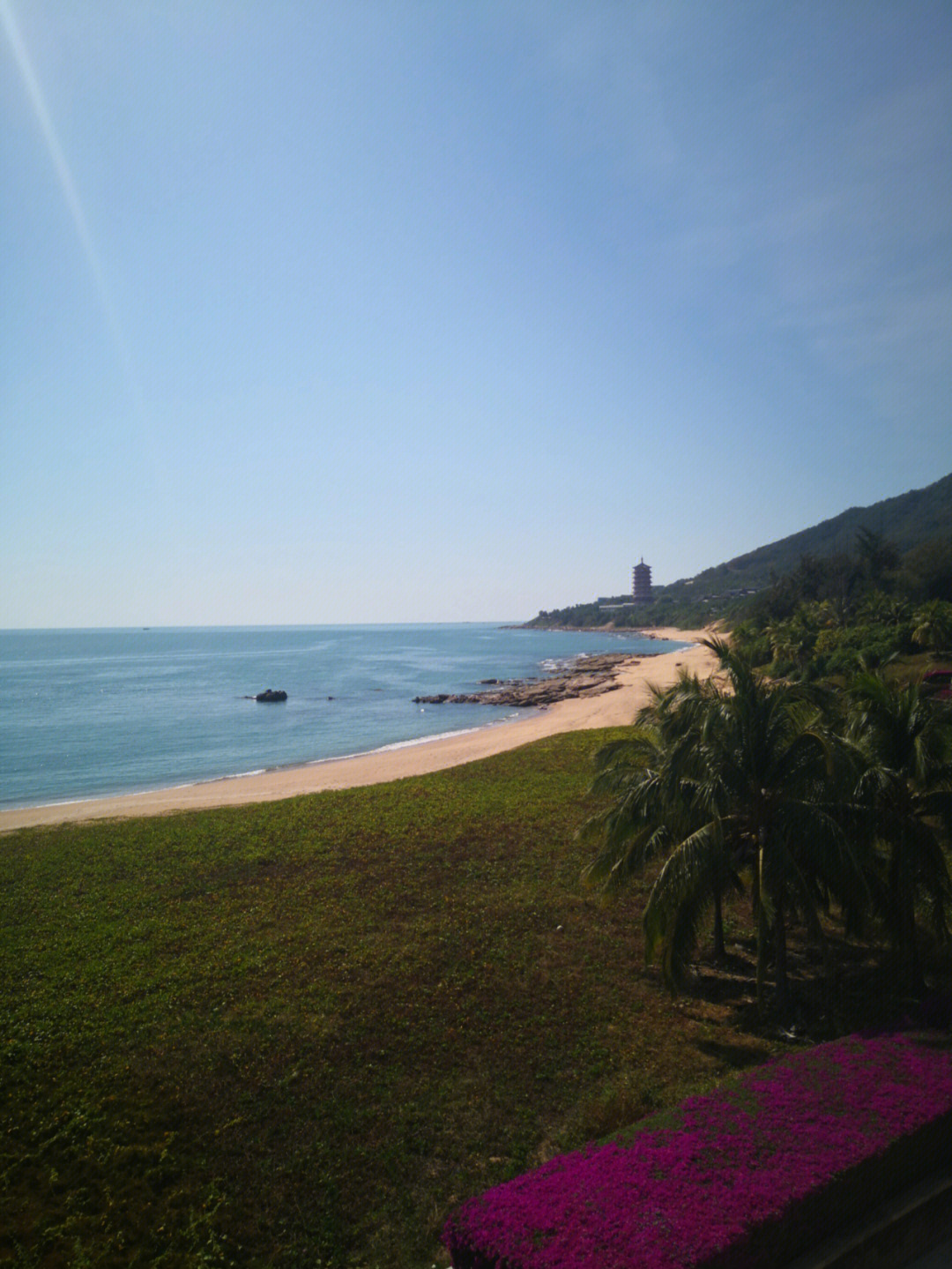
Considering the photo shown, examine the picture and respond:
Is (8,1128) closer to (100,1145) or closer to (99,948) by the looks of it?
(100,1145)

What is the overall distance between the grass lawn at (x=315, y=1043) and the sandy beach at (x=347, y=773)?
780 centimetres

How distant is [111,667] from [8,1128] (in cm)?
12381

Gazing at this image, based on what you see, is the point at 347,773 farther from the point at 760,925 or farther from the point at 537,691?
the point at 537,691

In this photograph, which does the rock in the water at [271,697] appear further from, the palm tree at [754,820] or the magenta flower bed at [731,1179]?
the magenta flower bed at [731,1179]

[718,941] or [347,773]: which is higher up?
[718,941]

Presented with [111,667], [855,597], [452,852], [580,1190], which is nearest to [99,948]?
[452,852]

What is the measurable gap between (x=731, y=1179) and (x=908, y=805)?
6.32 metres

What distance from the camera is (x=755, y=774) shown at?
33.4ft

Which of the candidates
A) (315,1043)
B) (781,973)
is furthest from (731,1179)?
(315,1043)

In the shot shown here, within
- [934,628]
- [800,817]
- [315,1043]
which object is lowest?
[315,1043]

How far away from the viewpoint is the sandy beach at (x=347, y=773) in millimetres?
29453

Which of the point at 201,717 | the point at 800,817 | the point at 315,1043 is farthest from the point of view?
the point at 201,717

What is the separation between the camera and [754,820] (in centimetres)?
1027

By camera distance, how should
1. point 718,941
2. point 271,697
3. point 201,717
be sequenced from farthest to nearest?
point 271,697 < point 201,717 < point 718,941
